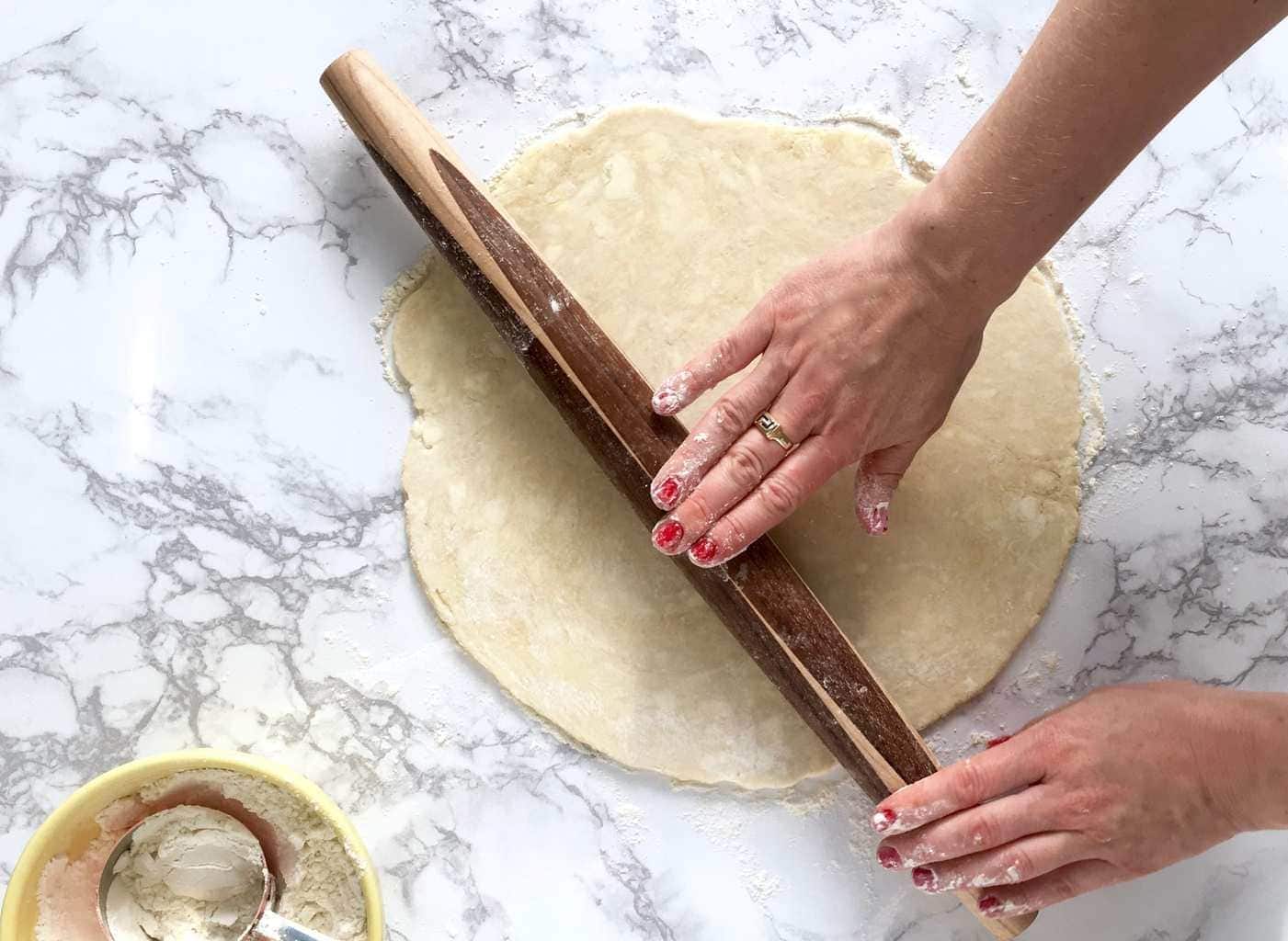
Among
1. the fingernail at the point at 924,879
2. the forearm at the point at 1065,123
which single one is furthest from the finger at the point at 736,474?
the fingernail at the point at 924,879

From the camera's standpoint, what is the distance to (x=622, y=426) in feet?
4.54

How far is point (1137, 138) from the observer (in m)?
1.12

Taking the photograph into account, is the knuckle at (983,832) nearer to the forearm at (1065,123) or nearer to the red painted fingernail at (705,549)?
the red painted fingernail at (705,549)

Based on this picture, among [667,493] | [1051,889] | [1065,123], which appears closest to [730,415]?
[667,493]

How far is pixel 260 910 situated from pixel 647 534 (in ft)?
2.40

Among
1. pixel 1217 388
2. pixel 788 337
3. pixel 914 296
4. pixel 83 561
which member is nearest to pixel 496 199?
pixel 788 337

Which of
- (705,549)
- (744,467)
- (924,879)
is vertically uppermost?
(744,467)

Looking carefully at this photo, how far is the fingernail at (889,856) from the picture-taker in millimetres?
1377

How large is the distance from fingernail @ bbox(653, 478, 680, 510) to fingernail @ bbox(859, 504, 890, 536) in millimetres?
263

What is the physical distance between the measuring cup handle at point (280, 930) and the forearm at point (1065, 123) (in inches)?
46.5

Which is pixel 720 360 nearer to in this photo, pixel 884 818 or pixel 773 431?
pixel 773 431

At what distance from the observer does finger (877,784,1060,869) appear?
1332 mm

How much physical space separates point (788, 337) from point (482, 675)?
679 mm

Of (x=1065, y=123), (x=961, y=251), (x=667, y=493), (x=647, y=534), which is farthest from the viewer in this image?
(x=647, y=534)
